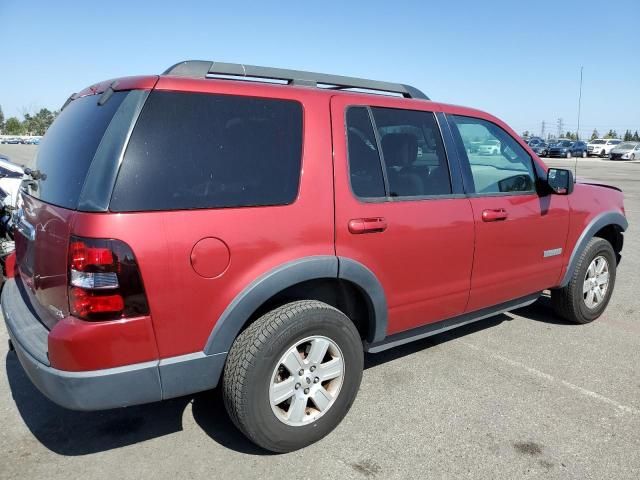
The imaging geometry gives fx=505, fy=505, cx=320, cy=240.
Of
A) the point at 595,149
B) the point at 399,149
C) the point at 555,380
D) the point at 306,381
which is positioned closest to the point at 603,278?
the point at 555,380

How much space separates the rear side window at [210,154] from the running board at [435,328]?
118 centimetres

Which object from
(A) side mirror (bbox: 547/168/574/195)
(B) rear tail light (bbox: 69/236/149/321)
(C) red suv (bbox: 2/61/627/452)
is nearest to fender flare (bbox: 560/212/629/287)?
(A) side mirror (bbox: 547/168/574/195)

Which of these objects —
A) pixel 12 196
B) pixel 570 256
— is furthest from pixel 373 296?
pixel 12 196

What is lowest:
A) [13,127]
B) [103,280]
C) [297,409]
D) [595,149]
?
[297,409]

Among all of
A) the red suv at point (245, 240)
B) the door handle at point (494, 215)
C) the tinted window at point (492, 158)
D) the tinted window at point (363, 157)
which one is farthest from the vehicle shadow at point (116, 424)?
the tinted window at point (492, 158)

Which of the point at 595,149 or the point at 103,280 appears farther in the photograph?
the point at 595,149

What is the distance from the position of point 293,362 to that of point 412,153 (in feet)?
5.10

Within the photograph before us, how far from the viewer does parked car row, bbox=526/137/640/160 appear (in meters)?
39.3

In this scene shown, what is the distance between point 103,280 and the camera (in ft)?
6.86

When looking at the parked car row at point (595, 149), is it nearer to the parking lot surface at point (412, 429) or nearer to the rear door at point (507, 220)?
the rear door at point (507, 220)

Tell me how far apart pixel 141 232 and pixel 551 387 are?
2.81 m

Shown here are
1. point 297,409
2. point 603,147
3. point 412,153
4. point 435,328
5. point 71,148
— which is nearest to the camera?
point 71,148

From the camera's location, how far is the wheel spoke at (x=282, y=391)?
2514mm

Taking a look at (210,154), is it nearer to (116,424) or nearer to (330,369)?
(330,369)
